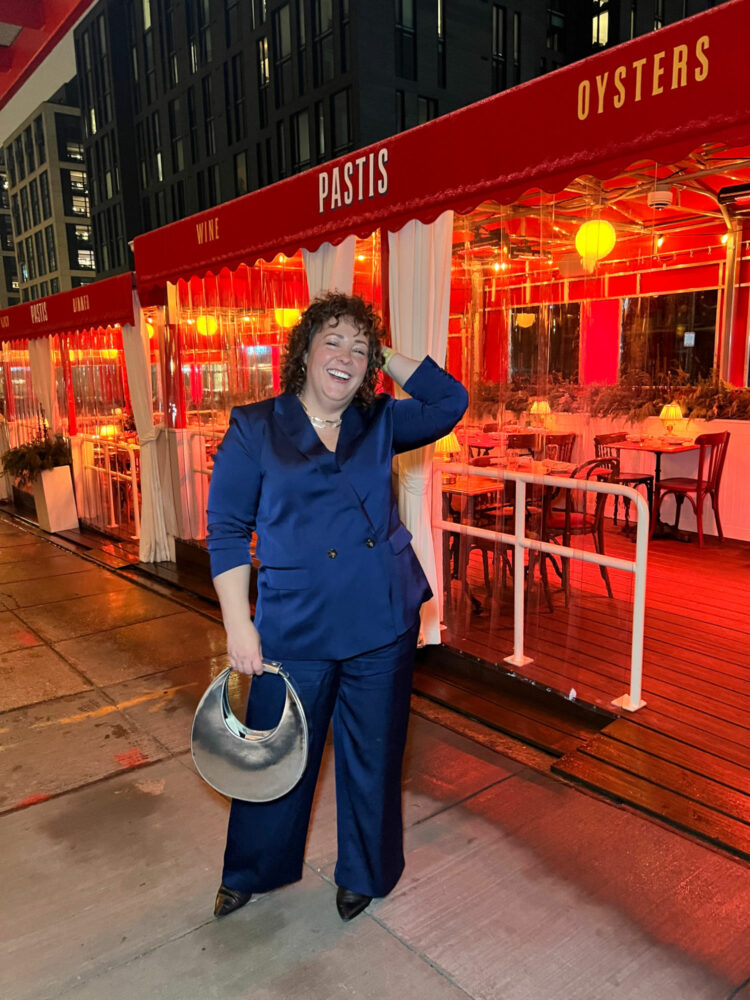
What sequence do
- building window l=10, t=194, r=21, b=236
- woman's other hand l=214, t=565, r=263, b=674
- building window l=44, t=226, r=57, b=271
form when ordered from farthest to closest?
building window l=10, t=194, r=21, b=236 → building window l=44, t=226, r=57, b=271 → woman's other hand l=214, t=565, r=263, b=674

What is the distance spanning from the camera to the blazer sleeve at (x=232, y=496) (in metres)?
1.92

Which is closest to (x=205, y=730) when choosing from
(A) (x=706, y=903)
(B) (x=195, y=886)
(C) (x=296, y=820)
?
(C) (x=296, y=820)

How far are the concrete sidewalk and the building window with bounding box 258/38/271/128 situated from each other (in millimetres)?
26550

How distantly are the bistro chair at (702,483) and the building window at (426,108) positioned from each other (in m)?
19.0

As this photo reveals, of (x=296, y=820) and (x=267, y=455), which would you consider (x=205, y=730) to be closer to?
(x=296, y=820)

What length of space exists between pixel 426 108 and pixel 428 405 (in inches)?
917

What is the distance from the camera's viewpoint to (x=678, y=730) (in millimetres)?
3086

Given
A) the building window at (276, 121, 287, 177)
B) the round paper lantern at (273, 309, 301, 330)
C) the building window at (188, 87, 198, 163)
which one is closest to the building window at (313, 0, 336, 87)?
the building window at (276, 121, 287, 177)

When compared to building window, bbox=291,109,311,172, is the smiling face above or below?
below

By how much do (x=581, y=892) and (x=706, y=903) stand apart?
1.24ft

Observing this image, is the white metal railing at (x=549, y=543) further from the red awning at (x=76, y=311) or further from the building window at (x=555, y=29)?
the building window at (x=555, y=29)

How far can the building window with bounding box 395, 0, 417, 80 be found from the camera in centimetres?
2089

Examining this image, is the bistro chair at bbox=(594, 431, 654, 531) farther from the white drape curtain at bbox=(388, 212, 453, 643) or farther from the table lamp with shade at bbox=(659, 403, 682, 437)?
the white drape curtain at bbox=(388, 212, 453, 643)

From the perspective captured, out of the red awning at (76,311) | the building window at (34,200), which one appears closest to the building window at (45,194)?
the building window at (34,200)
